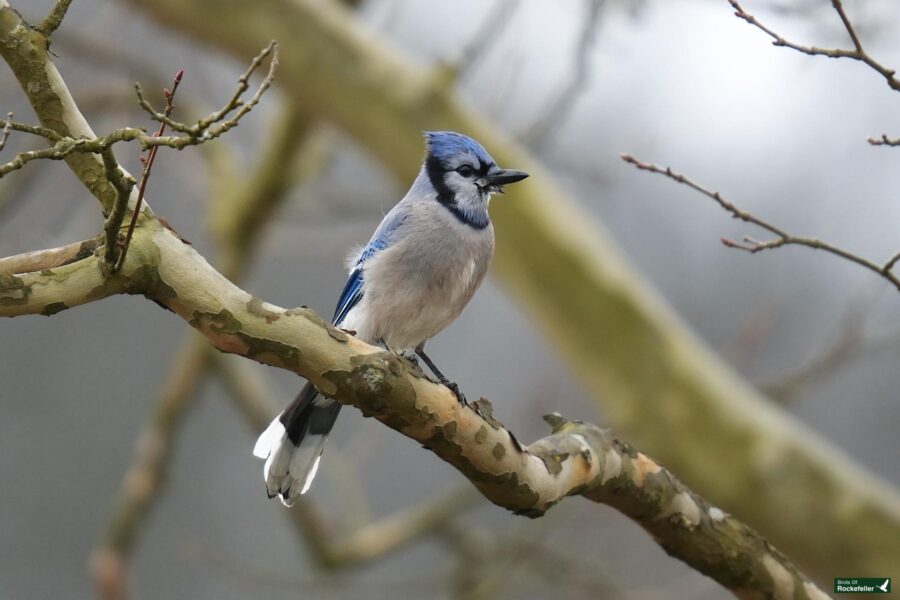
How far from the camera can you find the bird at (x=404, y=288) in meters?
2.69

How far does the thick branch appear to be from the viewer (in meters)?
1.69

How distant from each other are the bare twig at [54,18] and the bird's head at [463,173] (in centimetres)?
148

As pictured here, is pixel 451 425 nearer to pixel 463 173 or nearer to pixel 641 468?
pixel 641 468

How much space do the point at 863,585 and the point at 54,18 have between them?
2897 mm

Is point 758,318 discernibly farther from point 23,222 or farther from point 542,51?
point 23,222

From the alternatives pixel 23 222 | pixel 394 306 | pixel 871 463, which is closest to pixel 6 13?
pixel 394 306

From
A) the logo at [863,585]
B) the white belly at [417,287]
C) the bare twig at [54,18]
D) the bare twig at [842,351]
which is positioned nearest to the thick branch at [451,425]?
the bare twig at [54,18]

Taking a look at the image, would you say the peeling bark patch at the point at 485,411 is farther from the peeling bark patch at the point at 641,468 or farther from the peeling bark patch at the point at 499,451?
the peeling bark patch at the point at 641,468

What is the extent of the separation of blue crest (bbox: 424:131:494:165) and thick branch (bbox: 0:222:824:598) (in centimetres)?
111

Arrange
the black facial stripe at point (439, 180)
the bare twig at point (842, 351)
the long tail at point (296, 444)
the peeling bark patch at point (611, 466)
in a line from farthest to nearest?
the bare twig at point (842, 351) → the black facial stripe at point (439, 180) → the long tail at point (296, 444) → the peeling bark patch at point (611, 466)

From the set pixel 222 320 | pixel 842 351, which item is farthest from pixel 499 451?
pixel 842 351

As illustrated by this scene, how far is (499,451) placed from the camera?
6.36 ft

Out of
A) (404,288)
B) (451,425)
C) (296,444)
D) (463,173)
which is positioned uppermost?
(463,173)

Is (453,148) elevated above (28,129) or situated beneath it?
elevated above
